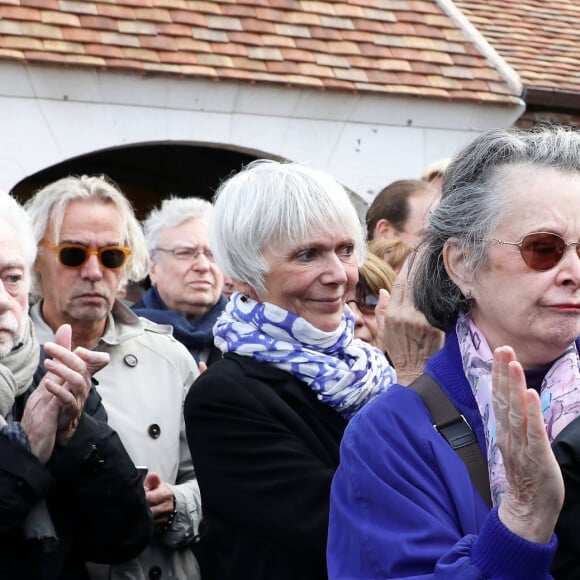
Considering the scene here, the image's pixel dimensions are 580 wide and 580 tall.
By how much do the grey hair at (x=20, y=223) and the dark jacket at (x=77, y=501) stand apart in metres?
0.49

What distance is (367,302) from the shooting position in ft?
14.8

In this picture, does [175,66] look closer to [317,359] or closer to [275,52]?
[275,52]

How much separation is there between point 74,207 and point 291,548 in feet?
6.34

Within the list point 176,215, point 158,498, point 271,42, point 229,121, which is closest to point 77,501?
point 158,498

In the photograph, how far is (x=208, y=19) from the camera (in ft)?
35.2

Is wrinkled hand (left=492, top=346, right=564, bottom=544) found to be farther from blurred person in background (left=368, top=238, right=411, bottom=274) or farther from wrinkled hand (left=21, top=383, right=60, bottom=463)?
blurred person in background (left=368, top=238, right=411, bottom=274)

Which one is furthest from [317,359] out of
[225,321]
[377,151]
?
[377,151]

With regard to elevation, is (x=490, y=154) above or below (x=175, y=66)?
above

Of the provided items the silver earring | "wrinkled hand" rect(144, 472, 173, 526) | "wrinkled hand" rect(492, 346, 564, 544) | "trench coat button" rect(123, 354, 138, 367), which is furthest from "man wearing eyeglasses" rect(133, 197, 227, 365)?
"wrinkled hand" rect(492, 346, 564, 544)

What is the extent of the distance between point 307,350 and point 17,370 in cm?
81

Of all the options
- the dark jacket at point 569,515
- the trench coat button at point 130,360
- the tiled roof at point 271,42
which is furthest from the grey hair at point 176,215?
the tiled roof at point 271,42

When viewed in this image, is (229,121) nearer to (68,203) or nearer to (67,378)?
(68,203)

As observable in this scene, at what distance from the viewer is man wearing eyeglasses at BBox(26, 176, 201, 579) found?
3979mm

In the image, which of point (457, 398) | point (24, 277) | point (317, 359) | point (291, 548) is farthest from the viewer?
point (24, 277)
